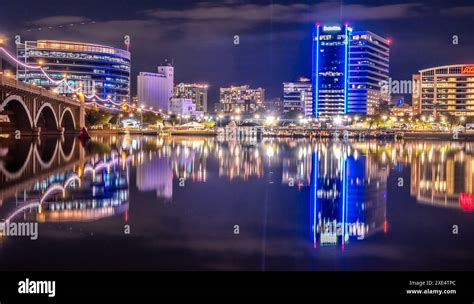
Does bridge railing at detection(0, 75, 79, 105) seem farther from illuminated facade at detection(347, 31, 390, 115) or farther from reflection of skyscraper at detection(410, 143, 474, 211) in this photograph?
illuminated facade at detection(347, 31, 390, 115)

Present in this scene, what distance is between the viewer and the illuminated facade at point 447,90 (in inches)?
6088

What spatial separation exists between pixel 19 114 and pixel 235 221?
162 ft

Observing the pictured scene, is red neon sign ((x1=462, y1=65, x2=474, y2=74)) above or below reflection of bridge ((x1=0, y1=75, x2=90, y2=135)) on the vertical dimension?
above

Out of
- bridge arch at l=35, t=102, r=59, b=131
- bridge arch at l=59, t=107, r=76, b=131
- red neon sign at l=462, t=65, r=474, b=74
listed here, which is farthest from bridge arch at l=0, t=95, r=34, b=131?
red neon sign at l=462, t=65, r=474, b=74

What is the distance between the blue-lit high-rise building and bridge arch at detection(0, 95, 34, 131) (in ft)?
398

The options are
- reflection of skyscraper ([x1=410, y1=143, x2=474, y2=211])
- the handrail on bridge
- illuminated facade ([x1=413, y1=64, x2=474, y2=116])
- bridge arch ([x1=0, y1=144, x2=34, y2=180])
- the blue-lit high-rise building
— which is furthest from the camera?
the blue-lit high-rise building

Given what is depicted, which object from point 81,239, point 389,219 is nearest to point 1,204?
point 81,239

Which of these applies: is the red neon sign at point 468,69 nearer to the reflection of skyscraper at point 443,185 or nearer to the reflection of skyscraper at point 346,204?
the reflection of skyscraper at point 443,185

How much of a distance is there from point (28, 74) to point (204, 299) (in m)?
132

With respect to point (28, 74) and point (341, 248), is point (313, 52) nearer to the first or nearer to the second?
point (28, 74)

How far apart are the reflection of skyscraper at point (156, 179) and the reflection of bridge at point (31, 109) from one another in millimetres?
24530

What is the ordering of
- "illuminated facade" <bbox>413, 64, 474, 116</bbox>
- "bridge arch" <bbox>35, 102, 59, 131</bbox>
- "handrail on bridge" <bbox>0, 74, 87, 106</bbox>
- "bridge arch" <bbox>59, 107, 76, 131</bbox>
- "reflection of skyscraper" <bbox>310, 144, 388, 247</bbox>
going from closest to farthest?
1. "reflection of skyscraper" <bbox>310, 144, 388, 247</bbox>
2. "handrail on bridge" <bbox>0, 74, 87, 106</bbox>
3. "bridge arch" <bbox>35, 102, 59, 131</bbox>
4. "bridge arch" <bbox>59, 107, 76, 131</bbox>
5. "illuminated facade" <bbox>413, 64, 474, 116</bbox>

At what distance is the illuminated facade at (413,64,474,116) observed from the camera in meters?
155

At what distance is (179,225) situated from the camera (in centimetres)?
1166
